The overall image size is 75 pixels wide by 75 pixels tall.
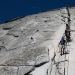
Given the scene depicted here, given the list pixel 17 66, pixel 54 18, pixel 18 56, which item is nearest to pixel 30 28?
pixel 54 18

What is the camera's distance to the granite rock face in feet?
36.1

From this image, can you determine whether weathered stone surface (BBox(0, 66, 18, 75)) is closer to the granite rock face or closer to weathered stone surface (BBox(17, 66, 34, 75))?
the granite rock face

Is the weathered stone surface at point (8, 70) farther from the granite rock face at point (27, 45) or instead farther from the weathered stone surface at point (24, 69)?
the weathered stone surface at point (24, 69)

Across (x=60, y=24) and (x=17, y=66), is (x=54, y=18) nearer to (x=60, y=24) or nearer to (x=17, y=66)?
(x=60, y=24)

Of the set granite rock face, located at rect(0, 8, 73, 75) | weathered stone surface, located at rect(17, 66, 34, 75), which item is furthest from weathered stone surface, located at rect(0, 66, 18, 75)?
weathered stone surface, located at rect(17, 66, 34, 75)

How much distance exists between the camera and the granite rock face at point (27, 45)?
10992 millimetres

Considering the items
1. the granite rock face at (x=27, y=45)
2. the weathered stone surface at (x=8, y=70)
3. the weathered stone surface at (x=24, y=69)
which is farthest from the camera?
the granite rock face at (x=27, y=45)

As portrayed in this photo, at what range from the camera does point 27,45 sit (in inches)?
554

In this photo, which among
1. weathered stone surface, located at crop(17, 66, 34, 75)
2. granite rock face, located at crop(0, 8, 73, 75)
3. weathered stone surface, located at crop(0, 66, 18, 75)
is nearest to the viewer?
weathered stone surface, located at crop(17, 66, 34, 75)

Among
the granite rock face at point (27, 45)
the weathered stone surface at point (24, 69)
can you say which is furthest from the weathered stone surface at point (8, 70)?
the weathered stone surface at point (24, 69)

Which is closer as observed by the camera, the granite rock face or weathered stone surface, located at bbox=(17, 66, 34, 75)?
weathered stone surface, located at bbox=(17, 66, 34, 75)

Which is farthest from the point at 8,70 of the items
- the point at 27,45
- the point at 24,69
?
the point at 27,45

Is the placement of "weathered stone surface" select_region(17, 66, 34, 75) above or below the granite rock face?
below

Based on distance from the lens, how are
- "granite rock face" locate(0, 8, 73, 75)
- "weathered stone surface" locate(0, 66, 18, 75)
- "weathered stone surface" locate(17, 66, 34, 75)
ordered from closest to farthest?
"weathered stone surface" locate(17, 66, 34, 75), "weathered stone surface" locate(0, 66, 18, 75), "granite rock face" locate(0, 8, 73, 75)
